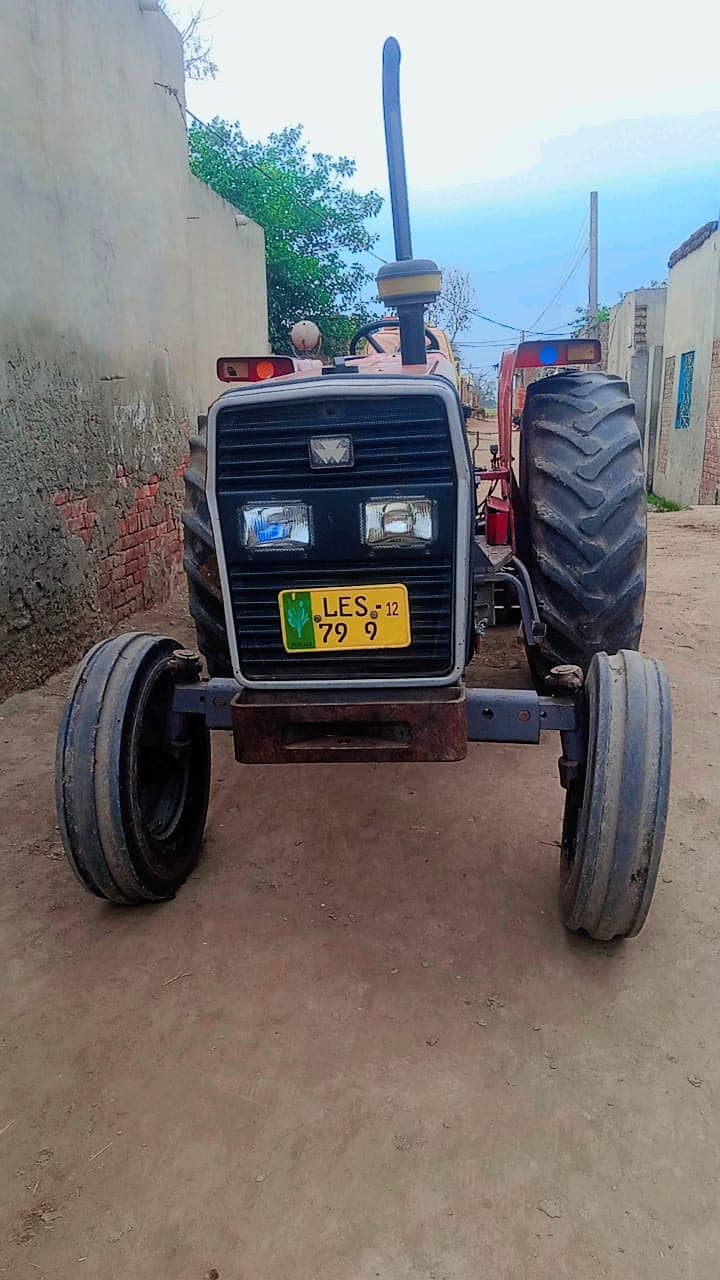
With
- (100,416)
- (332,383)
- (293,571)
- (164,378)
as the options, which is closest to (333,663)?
(293,571)

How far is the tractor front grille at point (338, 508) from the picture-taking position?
2396 millimetres

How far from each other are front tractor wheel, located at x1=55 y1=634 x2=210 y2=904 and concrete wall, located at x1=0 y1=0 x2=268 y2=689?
5.94 ft

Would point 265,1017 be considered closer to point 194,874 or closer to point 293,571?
point 194,874

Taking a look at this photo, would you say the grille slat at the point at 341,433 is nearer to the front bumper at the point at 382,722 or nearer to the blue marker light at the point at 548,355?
the front bumper at the point at 382,722

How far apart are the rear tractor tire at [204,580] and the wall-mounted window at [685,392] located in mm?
12606

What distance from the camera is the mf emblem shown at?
2395 mm

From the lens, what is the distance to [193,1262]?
176 cm

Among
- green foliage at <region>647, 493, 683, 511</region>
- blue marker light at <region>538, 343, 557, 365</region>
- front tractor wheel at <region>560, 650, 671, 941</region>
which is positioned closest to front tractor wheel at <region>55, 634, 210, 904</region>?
front tractor wheel at <region>560, 650, 671, 941</region>

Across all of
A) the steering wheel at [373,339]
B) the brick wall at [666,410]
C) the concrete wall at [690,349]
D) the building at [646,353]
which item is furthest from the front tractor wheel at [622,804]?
the building at [646,353]

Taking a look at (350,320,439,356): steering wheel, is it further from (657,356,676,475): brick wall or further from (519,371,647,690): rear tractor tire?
(657,356,676,475): brick wall

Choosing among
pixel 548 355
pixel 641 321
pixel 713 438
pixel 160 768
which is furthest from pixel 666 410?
pixel 160 768

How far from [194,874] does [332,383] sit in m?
1.65

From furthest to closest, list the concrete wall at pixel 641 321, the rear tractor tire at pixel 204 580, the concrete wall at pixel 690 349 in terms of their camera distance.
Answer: the concrete wall at pixel 641 321
the concrete wall at pixel 690 349
the rear tractor tire at pixel 204 580

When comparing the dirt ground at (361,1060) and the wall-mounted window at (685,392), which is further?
the wall-mounted window at (685,392)
